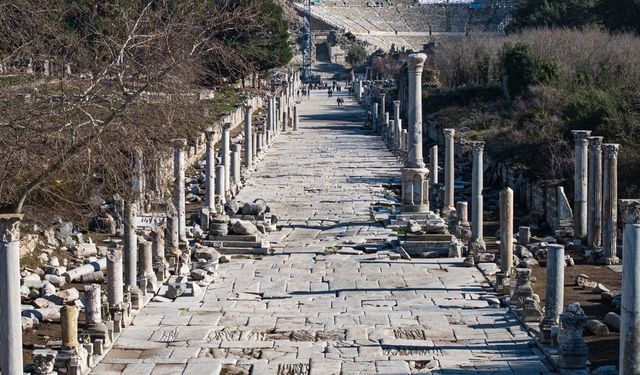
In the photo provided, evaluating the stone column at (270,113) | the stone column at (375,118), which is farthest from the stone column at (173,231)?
the stone column at (375,118)

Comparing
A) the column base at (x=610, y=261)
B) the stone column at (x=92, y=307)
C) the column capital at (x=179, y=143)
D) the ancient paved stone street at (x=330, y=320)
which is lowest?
the column base at (x=610, y=261)

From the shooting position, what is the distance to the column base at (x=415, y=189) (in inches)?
1039

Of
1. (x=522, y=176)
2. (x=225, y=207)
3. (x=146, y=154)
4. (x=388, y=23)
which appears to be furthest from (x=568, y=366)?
(x=388, y=23)

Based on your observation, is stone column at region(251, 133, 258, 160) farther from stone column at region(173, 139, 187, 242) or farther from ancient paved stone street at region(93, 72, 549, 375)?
stone column at region(173, 139, 187, 242)

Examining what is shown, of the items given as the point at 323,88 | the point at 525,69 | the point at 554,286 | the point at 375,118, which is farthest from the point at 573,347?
the point at 323,88

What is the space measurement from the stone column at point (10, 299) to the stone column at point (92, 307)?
3.56 metres

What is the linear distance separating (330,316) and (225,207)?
388 inches

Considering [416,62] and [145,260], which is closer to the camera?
[145,260]

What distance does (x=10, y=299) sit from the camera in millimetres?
11742

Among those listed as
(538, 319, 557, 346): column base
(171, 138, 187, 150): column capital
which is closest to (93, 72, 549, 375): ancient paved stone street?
(538, 319, 557, 346): column base

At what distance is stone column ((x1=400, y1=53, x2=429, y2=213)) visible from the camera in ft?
85.9

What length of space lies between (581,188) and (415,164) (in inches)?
147

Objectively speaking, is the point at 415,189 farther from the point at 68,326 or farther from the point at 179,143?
the point at 68,326

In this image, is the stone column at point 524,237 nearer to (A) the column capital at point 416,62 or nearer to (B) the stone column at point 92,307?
(A) the column capital at point 416,62
